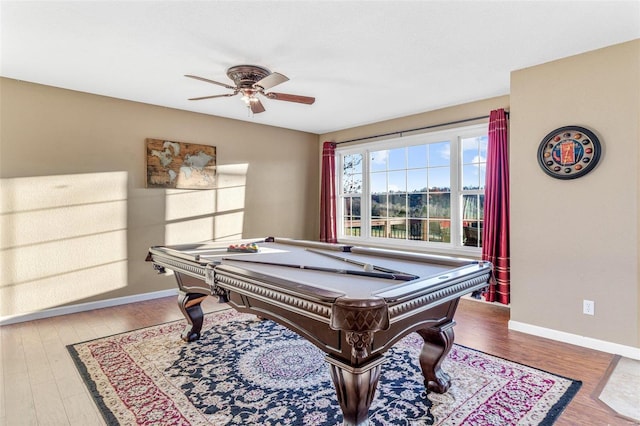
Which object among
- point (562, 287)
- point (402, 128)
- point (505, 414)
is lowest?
point (505, 414)

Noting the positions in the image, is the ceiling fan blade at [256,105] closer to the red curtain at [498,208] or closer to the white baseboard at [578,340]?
the red curtain at [498,208]

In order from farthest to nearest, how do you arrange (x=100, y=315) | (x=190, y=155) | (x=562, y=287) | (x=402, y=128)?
(x=402, y=128)
(x=190, y=155)
(x=100, y=315)
(x=562, y=287)

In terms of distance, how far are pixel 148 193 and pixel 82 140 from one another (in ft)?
2.97

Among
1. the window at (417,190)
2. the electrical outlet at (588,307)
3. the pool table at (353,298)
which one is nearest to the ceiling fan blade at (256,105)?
the pool table at (353,298)

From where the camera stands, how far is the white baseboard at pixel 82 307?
353cm

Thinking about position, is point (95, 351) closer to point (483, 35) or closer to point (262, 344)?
point (262, 344)

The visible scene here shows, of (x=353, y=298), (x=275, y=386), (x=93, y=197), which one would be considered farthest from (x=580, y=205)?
(x=93, y=197)

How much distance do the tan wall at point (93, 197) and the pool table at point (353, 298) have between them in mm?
1699

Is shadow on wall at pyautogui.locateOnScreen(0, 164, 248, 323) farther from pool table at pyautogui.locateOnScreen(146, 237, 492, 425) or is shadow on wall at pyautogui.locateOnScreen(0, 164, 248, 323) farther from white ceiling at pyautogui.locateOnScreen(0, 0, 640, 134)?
pool table at pyautogui.locateOnScreen(146, 237, 492, 425)

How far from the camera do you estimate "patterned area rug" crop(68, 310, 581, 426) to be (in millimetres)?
1942

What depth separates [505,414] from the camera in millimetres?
1961

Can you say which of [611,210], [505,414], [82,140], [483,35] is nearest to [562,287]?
[611,210]

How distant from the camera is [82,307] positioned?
12.7 feet

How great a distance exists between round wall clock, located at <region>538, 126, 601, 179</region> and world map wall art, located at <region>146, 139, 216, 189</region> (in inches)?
157
